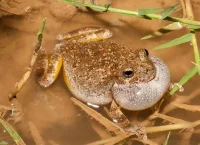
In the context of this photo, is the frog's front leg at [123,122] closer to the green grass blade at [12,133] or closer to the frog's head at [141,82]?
the frog's head at [141,82]

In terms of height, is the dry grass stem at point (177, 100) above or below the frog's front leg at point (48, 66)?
below

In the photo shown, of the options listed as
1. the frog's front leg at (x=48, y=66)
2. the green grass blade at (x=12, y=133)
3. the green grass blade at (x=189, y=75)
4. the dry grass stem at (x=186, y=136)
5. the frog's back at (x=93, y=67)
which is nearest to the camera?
the green grass blade at (x=12, y=133)

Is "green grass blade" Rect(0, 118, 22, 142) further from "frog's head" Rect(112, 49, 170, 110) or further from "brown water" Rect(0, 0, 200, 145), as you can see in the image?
"frog's head" Rect(112, 49, 170, 110)

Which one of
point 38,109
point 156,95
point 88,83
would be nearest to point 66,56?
point 88,83

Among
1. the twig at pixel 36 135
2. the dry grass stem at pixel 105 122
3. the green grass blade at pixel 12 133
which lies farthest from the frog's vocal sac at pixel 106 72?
the green grass blade at pixel 12 133

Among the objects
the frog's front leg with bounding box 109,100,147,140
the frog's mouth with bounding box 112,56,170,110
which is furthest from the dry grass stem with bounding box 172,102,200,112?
the frog's front leg with bounding box 109,100,147,140

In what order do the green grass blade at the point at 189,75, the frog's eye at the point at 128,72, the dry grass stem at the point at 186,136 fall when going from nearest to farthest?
the green grass blade at the point at 189,75
the frog's eye at the point at 128,72
the dry grass stem at the point at 186,136

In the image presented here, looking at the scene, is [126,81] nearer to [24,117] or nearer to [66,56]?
[66,56]
